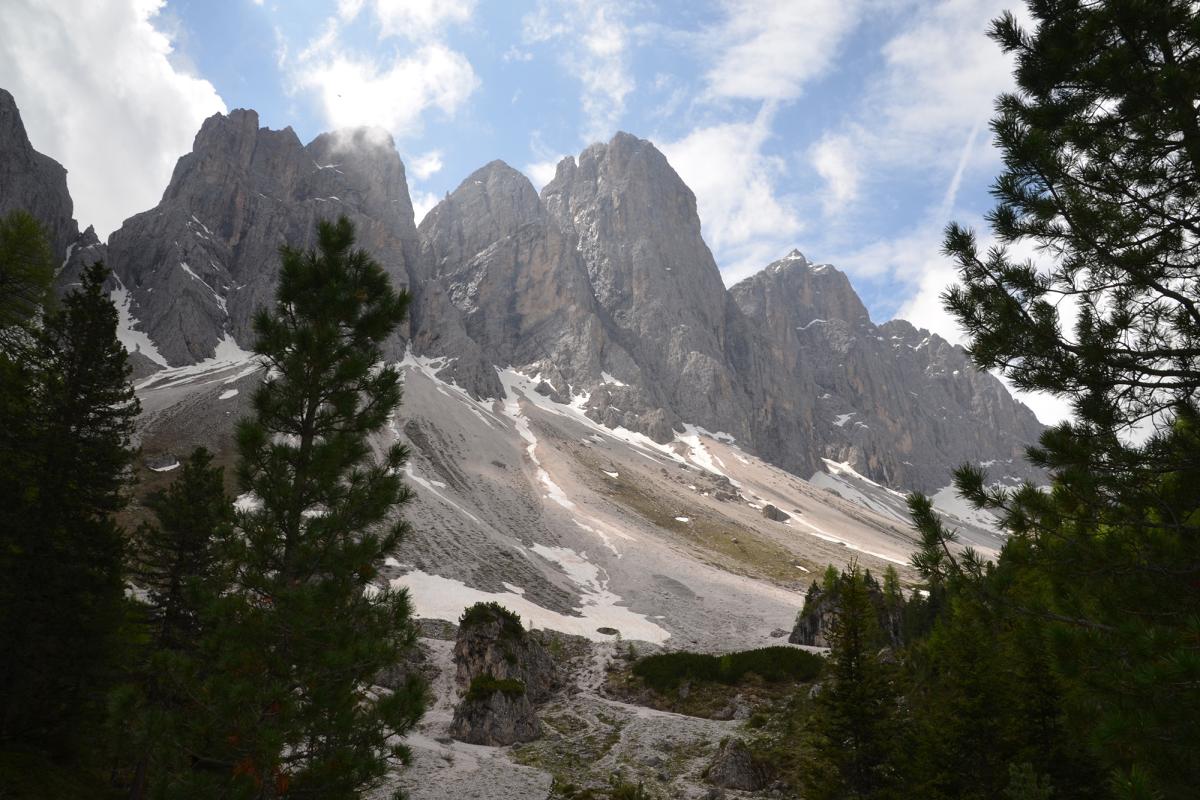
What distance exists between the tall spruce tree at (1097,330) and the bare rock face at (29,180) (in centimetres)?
15576

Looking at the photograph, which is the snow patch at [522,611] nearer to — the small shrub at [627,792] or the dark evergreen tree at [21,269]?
the small shrub at [627,792]

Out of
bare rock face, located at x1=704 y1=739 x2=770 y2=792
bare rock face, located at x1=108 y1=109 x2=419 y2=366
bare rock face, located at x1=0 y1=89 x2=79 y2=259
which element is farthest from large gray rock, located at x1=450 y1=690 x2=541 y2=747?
bare rock face, located at x1=0 y1=89 x2=79 y2=259

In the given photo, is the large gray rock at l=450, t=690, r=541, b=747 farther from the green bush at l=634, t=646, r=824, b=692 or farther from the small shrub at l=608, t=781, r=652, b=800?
the green bush at l=634, t=646, r=824, b=692

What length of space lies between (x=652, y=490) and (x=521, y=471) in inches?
969

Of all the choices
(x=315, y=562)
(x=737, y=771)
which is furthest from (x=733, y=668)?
(x=315, y=562)

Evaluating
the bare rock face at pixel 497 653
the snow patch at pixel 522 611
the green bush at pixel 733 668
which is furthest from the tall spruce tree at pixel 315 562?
the snow patch at pixel 522 611

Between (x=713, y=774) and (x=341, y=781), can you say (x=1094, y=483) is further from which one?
(x=713, y=774)

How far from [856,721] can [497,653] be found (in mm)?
23638

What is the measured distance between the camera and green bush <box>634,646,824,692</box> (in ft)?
118

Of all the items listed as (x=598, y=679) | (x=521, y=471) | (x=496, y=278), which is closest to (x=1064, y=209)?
(x=598, y=679)

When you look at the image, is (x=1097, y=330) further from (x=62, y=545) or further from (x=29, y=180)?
(x=29, y=180)

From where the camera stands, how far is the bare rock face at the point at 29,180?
392ft

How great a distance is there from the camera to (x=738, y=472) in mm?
156125

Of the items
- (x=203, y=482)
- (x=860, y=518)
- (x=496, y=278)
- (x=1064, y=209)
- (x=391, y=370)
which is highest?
(x=496, y=278)
